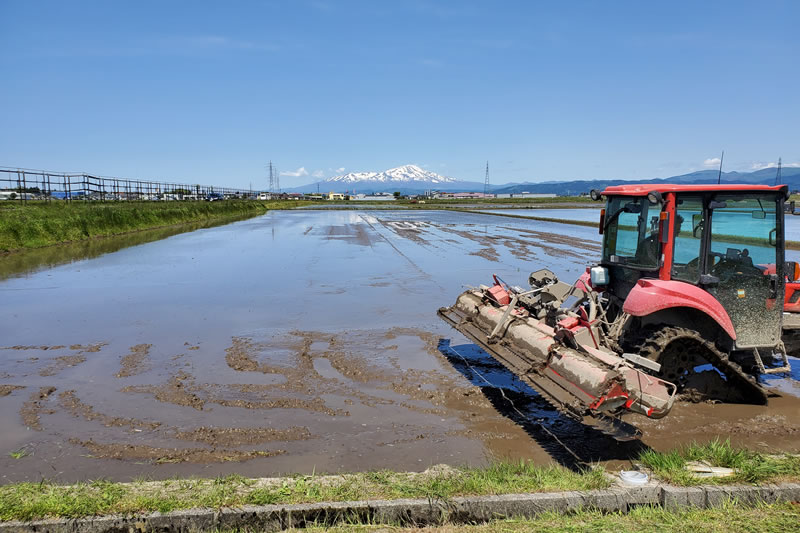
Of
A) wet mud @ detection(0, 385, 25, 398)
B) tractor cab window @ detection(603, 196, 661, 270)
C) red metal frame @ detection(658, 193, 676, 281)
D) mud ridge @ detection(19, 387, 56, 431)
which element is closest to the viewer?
mud ridge @ detection(19, 387, 56, 431)

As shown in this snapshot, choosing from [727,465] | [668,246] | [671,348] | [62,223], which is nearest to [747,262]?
[668,246]

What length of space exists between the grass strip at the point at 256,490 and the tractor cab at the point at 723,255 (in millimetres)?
2756

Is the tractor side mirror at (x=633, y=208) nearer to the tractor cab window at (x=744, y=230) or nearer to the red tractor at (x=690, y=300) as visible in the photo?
the red tractor at (x=690, y=300)

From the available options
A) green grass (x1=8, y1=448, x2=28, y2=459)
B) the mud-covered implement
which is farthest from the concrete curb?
green grass (x1=8, y1=448, x2=28, y2=459)

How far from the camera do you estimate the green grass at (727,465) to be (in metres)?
4.11

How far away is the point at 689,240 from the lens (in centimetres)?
616

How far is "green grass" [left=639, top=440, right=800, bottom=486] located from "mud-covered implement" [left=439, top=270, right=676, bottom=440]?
327 mm

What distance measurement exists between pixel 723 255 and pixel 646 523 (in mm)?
3702

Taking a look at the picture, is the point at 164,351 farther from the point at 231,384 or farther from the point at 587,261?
the point at 587,261

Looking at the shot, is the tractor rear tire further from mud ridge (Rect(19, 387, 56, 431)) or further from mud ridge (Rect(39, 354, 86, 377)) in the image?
mud ridge (Rect(39, 354, 86, 377))

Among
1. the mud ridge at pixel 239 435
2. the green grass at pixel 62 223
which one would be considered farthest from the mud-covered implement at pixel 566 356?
the green grass at pixel 62 223

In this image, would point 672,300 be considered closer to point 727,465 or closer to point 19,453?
point 727,465

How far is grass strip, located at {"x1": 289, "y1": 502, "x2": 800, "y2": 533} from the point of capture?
141 inches

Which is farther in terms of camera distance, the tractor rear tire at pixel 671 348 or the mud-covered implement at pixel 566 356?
the tractor rear tire at pixel 671 348
